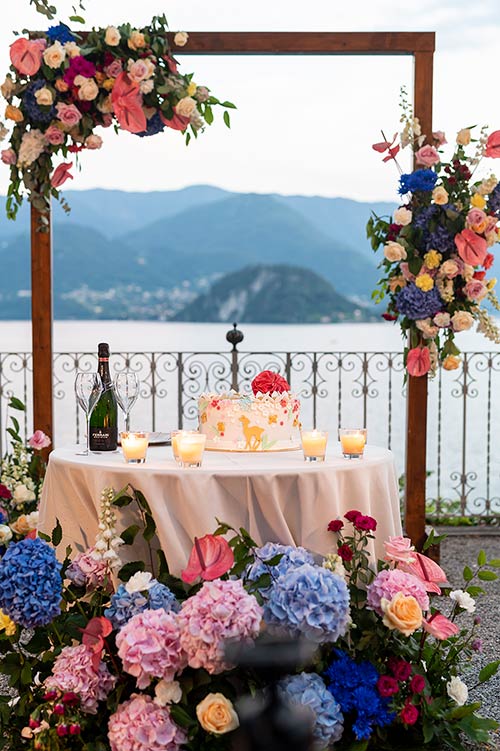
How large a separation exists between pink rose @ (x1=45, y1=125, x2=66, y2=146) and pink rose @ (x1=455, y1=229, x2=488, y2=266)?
1.66 meters

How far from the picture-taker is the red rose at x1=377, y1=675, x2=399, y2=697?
236 centimetres

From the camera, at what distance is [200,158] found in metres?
14.7

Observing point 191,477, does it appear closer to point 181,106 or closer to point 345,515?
point 345,515

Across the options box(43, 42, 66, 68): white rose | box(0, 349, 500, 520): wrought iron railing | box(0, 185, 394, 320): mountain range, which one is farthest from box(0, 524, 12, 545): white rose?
box(0, 185, 394, 320): mountain range

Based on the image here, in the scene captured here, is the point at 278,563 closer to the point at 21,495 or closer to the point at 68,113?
the point at 21,495

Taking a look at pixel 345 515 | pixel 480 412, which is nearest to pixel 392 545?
pixel 345 515

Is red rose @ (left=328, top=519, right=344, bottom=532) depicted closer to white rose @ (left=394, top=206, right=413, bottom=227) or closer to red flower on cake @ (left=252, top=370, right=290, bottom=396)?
red flower on cake @ (left=252, top=370, right=290, bottom=396)

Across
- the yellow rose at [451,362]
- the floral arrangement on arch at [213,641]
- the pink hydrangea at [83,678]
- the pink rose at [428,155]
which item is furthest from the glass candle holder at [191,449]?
the pink rose at [428,155]

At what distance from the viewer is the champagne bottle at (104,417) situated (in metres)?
2.91

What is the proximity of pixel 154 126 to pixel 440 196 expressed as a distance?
4.03 feet

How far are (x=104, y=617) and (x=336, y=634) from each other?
0.63 metres

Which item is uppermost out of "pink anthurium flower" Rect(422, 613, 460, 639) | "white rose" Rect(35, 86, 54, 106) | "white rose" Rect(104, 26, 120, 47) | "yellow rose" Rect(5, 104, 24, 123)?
"white rose" Rect(104, 26, 120, 47)

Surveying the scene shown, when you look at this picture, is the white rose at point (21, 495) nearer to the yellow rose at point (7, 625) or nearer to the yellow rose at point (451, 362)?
the yellow rose at point (7, 625)

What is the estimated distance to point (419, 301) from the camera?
3951 millimetres
